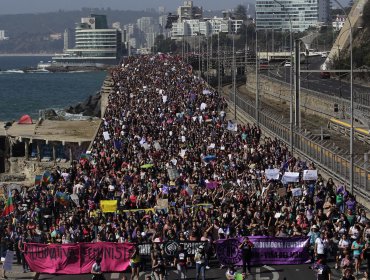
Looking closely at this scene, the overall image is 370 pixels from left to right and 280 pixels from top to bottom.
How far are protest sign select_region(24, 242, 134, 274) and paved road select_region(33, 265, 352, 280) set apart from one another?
0.58ft

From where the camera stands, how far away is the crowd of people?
22547 millimetres

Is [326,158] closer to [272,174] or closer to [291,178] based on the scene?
[272,174]

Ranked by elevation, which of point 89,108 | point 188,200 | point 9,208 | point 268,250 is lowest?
point 89,108

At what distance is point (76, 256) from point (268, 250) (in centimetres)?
429

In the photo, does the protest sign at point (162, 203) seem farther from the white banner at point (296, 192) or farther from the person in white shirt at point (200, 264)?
the person in white shirt at point (200, 264)

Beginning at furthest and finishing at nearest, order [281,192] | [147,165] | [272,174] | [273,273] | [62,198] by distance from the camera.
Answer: [147,165], [272,174], [62,198], [281,192], [273,273]

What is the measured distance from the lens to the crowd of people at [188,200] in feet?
74.0

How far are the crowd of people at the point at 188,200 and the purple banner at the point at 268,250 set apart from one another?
263 millimetres

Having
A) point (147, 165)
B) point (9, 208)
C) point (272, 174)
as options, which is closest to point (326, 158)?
point (272, 174)

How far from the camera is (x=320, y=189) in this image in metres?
26.3

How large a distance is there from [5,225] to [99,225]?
266 centimetres

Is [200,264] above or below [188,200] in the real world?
below

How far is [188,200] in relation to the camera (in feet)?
87.9

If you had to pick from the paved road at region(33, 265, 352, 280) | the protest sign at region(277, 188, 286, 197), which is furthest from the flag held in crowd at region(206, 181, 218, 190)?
the paved road at region(33, 265, 352, 280)
